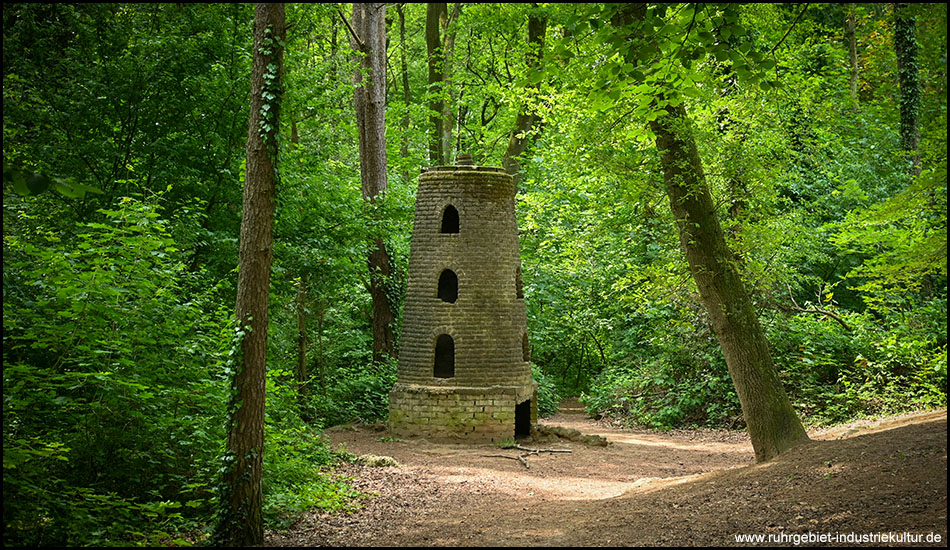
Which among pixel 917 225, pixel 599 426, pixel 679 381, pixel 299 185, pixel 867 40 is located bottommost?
pixel 599 426

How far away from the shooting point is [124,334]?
285 inches

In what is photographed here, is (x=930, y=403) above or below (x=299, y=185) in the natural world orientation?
below

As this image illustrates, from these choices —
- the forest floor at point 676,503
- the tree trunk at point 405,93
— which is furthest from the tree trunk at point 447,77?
the forest floor at point 676,503

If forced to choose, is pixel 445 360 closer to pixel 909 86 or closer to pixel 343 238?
pixel 343 238

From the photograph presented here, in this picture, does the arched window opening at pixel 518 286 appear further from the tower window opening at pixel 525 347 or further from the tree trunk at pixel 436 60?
the tree trunk at pixel 436 60

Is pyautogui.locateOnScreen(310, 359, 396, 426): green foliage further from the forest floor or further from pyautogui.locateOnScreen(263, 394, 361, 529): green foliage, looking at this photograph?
pyautogui.locateOnScreen(263, 394, 361, 529): green foliage

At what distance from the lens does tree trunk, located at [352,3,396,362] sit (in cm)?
1797

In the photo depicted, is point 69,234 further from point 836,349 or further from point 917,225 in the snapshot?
point 836,349

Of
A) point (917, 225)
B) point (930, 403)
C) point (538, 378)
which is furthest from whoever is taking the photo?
point (538, 378)

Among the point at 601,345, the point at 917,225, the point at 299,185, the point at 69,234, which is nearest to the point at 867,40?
the point at 601,345

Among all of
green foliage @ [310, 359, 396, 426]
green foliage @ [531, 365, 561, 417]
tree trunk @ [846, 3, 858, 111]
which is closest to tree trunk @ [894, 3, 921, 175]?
tree trunk @ [846, 3, 858, 111]

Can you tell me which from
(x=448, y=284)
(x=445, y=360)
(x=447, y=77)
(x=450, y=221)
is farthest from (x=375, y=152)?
(x=447, y=77)

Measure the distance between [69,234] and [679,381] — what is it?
1394 cm

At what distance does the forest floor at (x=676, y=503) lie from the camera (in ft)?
19.3
